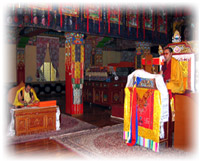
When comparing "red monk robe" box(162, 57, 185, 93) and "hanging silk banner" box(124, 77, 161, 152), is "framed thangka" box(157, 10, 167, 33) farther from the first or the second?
"hanging silk banner" box(124, 77, 161, 152)

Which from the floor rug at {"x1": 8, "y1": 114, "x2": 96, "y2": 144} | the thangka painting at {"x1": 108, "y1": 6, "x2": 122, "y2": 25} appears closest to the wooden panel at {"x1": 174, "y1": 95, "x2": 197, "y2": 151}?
the floor rug at {"x1": 8, "y1": 114, "x2": 96, "y2": 144}

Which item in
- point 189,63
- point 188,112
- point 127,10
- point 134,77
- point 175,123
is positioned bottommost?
point 175,123

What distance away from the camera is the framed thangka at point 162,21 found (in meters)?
8.67

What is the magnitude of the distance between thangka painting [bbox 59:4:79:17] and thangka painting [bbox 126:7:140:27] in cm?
208

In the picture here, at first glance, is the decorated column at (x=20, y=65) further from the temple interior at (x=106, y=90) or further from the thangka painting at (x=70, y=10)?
the thangka painting at (x=70, y=10)

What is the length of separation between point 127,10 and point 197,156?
5.40m

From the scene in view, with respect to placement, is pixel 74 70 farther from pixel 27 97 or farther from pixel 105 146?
pixel 105 146

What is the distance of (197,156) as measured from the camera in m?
3.41

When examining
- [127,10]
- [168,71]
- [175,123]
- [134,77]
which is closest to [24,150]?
[134,77]

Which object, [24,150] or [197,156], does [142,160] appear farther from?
[24,150]

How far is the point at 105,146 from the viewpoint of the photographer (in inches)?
153

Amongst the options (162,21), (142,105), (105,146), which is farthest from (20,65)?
(142,105)

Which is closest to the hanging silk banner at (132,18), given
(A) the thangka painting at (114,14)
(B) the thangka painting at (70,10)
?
(A) the thangka painting at (114,14)

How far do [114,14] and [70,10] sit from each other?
1659mm
